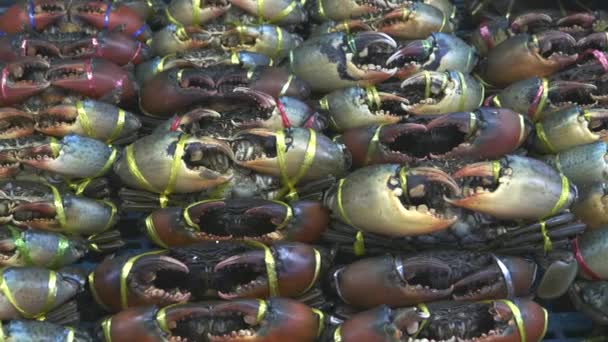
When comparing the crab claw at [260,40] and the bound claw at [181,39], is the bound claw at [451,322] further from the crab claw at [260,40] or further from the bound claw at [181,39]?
the bound claw at [181,39]

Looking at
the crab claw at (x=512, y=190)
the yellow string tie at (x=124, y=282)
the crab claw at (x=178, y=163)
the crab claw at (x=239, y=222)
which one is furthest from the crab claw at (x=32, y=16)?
the crab claw at (x=512, y=190)

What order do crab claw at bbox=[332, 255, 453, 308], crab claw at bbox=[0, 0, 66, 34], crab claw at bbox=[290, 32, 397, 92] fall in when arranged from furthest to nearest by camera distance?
1. crab claw at bbox=[0, 0, 66, 34]
2. crab claw at bbox=[290, 32, 397, 92]
3. crab claw at bbox=[332, 255, 453, 308]

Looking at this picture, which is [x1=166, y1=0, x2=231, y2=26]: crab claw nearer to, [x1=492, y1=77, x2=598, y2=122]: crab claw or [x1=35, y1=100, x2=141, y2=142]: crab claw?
[x1=35, y1=100, x2=141, y2=142]: crab claw

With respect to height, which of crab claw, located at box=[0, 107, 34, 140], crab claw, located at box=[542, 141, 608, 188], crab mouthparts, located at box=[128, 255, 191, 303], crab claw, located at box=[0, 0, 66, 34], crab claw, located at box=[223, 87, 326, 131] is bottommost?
crab claw, located at box=[542, 141, 608, 188]

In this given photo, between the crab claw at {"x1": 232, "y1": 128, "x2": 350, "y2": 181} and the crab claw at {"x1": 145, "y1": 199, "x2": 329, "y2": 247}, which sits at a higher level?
the crab claw at {"x1": 232, "y1": 128, "x2": 350, "y2": 181}

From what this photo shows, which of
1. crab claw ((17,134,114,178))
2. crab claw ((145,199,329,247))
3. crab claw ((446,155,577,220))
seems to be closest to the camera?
crab claw ((446,155,577,220))

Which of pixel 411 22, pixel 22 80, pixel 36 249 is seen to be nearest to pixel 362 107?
pixel 411 22

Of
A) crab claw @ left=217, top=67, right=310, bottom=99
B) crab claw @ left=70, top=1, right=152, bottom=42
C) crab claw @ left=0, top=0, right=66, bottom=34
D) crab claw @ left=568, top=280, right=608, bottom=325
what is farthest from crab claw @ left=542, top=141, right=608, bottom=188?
crab claw @ left=0, top=0, right=66, bottom=34

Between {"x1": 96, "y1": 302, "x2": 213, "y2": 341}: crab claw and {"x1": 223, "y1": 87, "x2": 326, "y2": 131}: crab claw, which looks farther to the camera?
{"x1": 223, "y1": 87, "x2": 326, "y2": 131}: crab claw

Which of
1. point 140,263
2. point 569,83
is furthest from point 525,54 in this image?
point 140,263
